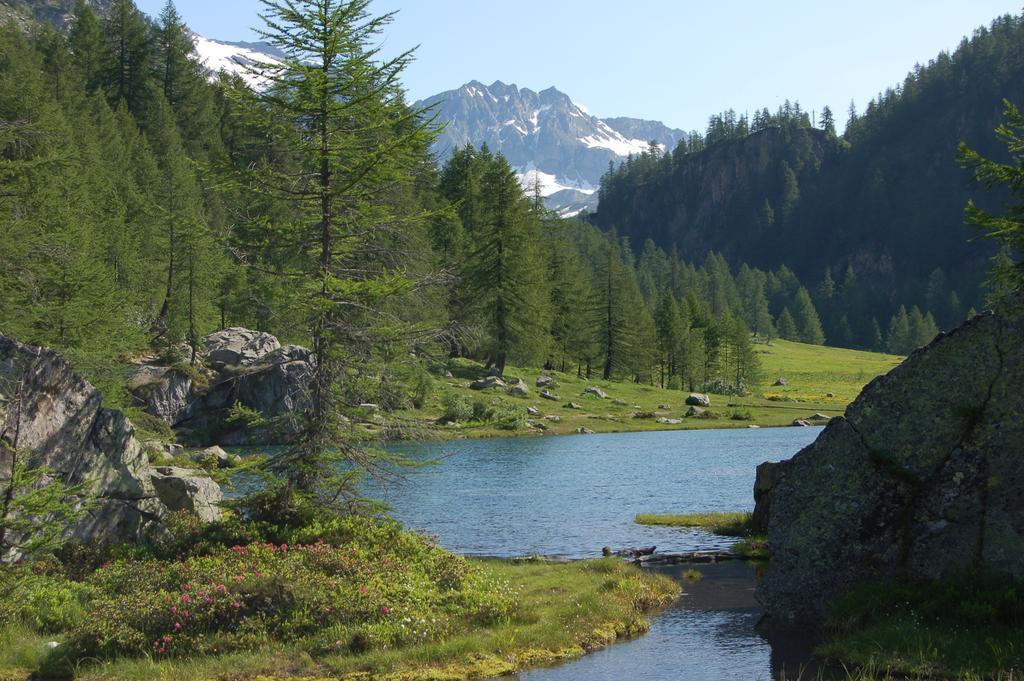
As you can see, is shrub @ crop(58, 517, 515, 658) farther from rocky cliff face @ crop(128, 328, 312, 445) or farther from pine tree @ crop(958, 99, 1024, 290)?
rocky cliff face @ crop(128, 328, 312, 445)

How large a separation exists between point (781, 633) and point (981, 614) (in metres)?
3.59

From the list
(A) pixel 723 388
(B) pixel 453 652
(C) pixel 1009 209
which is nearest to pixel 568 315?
(A) pixel 723 388

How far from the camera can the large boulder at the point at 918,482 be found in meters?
14.1

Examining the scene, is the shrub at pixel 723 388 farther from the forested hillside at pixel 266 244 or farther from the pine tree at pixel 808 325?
the pine tree at pixel 808 325

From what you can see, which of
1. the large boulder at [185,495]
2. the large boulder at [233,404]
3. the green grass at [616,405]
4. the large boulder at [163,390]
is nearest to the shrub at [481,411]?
the green grass at [616,405]

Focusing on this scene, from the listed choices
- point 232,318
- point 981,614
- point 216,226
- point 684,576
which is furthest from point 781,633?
point 216,226

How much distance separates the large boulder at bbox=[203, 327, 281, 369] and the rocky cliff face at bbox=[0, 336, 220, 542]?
40.7 meters

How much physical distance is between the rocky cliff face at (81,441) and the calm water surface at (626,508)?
6.31 meters

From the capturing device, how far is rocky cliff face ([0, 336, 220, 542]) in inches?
725

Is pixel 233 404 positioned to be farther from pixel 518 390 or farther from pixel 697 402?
pixel 697 402

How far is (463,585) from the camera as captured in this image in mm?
17047

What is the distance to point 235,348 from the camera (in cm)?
6200

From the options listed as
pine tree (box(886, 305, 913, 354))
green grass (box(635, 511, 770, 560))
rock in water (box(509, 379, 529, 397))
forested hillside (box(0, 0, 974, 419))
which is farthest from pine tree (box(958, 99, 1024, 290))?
pine tree (box(886, 305, 913, 354))

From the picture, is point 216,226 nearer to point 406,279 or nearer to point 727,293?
point 406,279
